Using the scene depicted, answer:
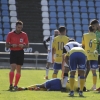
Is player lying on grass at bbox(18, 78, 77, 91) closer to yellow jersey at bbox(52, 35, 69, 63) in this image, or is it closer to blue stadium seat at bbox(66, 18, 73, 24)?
yellow jersey at bbox(52, 35, 69, 63)

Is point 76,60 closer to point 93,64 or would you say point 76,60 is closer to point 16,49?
point 16,49

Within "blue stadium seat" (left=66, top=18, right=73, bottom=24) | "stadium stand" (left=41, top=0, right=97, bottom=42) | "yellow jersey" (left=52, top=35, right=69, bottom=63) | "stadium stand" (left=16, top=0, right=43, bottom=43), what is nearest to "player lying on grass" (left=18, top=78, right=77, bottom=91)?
"yellow jersey" (left=52, top=35, right=69, bottom=63)

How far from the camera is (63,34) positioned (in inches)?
577

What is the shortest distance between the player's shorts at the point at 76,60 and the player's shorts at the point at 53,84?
6.01ft

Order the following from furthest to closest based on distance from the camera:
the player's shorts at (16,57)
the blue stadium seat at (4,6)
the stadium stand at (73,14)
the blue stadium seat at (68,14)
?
the blue stadium seat at (68,14) → the blue stadium seat at (4,6) → the stadium stand at (73,14) → the player's shorts at (16,57)

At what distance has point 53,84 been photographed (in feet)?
42.1

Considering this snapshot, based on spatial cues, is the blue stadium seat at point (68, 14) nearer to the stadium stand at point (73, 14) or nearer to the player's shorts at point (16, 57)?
the stadium stand at point (73, 14)

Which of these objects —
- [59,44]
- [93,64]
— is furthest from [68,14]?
[93,64]

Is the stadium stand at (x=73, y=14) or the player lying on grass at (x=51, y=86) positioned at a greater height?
the stadium stand at (x=73, y=14)

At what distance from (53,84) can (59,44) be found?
2731mm

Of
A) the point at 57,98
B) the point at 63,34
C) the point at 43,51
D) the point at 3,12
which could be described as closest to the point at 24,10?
the point at 3,12

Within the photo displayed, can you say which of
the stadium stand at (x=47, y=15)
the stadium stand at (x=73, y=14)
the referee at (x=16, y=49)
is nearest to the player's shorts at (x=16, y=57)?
the referee at (x=16, y=49)

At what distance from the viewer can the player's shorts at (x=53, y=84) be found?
12811 millimetres

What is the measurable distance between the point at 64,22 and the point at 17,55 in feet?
78.3
